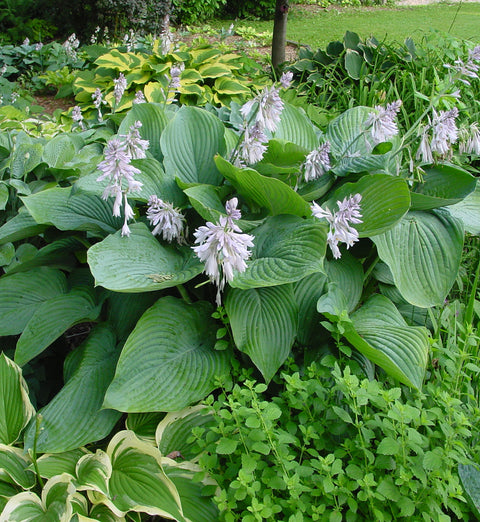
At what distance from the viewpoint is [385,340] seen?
5.82 feet

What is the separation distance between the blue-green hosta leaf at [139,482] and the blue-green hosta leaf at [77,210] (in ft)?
2.83

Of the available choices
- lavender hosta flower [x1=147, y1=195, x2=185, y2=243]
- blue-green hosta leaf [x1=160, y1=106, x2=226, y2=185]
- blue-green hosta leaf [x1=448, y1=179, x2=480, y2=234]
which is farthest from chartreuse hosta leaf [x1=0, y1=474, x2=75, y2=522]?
blue-green hosta leaf [x1=448, y1=179, x2=480, y2=234]

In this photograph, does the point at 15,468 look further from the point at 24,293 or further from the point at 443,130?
the point at 443,130

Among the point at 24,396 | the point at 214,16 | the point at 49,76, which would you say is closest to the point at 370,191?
the point at 24,396

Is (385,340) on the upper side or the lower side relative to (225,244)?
lower

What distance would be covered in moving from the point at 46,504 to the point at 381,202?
1.56 meters

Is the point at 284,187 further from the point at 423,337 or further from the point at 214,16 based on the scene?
the point at 214,16

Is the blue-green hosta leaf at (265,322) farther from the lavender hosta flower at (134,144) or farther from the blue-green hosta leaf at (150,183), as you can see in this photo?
the lavender hosta flower at (134,144)

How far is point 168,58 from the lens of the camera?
508 cm

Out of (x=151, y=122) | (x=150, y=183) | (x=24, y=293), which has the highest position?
(x=151, y=122)

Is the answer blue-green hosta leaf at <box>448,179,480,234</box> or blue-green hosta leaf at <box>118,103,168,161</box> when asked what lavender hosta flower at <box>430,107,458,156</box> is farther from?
blue-green hosta leaf at <box>118,103,168,161</box>

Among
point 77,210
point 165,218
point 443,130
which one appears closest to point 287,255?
point 165,218

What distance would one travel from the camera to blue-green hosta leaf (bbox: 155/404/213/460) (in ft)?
5.66

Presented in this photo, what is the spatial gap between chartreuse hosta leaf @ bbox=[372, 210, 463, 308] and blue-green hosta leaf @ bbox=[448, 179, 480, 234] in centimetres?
17
